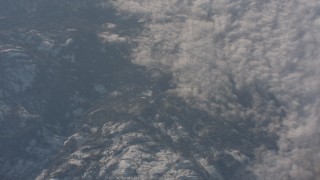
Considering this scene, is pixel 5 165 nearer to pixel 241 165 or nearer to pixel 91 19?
pixel 241 165

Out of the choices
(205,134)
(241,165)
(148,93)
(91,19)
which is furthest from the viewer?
(91,19)

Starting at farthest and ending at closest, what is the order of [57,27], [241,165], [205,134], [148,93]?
[57,27]
[148,93]
[205,134]
[241,165]

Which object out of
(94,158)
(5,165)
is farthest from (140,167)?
(5,165)

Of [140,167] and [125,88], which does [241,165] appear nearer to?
[140,167]

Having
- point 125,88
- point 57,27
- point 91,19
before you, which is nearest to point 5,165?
point 125,88

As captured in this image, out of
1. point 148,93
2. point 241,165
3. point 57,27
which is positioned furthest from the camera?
point 57,27

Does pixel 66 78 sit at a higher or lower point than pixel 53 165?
higher

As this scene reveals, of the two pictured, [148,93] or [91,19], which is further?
[91,19]

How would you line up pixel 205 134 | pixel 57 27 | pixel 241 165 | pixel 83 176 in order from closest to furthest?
1. pixel 83 176
2. pixel 241 165
3. pixel 205 134
4. pixel 57 27

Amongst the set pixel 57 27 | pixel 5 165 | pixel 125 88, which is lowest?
pixel 5 165
